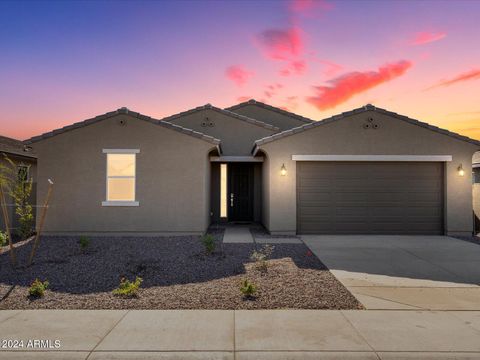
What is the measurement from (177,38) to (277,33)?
12.5 ft

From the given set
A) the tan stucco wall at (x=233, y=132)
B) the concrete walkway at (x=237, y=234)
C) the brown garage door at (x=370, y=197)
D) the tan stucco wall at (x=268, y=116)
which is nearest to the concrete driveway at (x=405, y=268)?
the brown garage door at (x=370, y=197)

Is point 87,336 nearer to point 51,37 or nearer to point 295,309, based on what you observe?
point 295,309

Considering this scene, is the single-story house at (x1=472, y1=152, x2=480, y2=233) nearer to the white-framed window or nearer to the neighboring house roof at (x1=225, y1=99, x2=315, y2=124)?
the neighboring house roof at (x1=225, y1=99, x2=315, y2=124)

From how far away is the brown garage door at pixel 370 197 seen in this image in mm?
12891

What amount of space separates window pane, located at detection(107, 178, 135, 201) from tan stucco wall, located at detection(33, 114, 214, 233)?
0.74 feet

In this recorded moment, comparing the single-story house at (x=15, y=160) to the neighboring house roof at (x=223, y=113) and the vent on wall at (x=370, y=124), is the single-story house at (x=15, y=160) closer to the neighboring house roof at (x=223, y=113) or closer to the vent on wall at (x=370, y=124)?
the neighboring house roof at (x=223, y=113)

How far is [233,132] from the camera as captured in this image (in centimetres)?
1686

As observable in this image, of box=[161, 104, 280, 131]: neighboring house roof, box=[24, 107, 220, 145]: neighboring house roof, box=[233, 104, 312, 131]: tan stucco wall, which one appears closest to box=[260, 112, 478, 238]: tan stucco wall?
box=[24, 107, 220, 145]: neighboring house roof

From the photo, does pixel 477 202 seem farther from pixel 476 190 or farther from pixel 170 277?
pixel 170 277

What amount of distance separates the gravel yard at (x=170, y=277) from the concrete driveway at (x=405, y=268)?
46 centimetres

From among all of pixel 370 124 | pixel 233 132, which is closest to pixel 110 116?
pixel 233 132

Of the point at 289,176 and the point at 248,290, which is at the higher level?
the point at 289,176

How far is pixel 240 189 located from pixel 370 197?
6353 millimetres

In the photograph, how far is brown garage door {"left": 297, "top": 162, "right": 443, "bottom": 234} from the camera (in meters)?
12.9
